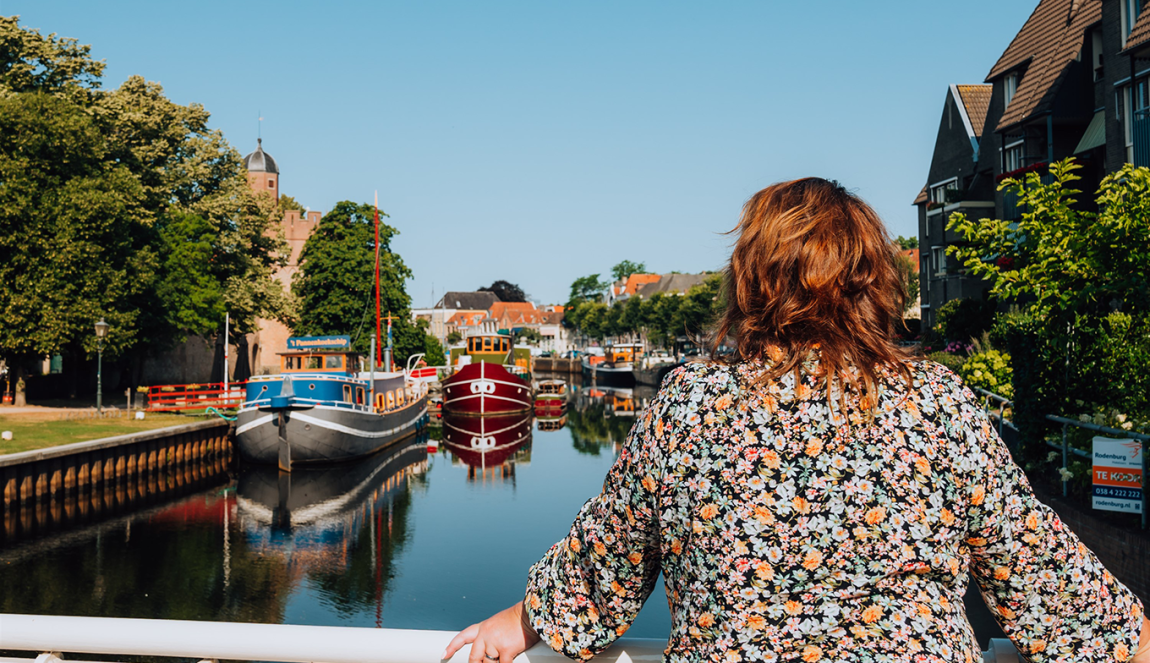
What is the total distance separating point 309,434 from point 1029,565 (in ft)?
89.0

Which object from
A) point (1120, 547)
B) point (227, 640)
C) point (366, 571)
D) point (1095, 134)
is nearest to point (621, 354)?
point (1095, 134)

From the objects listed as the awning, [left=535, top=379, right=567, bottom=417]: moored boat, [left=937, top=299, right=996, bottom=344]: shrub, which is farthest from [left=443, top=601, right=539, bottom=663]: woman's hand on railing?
[left=535, top=379, right=567, bottom=417]: moored boat

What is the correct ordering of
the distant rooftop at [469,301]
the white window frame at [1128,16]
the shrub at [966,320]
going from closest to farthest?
the white window frame at [1128,16], the shrub at [966,320], the distant rooftop at [469,301]

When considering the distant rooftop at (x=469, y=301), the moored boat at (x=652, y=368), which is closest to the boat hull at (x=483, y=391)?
the moored boat at (x=652, y=368)

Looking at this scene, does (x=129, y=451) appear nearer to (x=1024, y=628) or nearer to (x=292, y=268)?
(x=1024, y=628)

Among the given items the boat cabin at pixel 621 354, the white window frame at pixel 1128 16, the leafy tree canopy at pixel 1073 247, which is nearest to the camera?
the leafy tree canopy at pixel 1073 247

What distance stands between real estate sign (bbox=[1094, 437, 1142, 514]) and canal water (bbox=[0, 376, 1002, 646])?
1986 mm

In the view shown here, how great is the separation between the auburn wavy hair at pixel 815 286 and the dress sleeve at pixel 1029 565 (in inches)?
7.2

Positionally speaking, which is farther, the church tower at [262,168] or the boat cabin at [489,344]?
the church tower at [262,168]

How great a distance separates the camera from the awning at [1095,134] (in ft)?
76.6

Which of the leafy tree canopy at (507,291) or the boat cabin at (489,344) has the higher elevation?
the leafy tree canopy at (507,291)

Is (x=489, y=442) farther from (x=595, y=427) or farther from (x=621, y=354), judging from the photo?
(x=621, y=354)

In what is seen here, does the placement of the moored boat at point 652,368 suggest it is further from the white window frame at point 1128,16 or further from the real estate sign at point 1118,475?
the real estate sign at point 1118,475

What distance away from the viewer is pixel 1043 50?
28.1 meters
